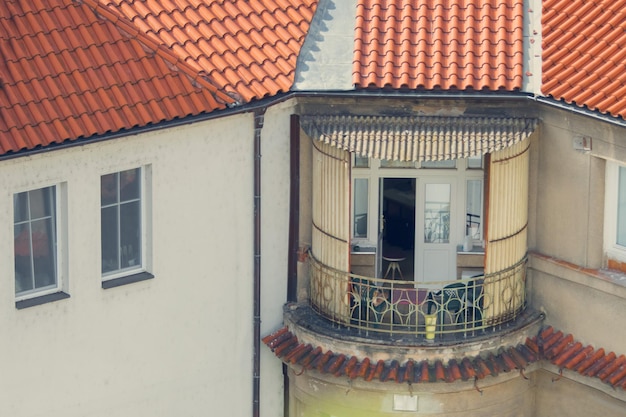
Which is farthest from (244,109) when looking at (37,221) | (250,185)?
(37,221)

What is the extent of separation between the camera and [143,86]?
Result: 33906mm

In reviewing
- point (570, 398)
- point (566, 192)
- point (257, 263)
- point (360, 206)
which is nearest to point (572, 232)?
point (566, 192)

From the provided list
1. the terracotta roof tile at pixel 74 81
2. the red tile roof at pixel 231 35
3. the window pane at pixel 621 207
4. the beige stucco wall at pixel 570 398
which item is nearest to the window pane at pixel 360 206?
the red tile roof at pixel 231 35

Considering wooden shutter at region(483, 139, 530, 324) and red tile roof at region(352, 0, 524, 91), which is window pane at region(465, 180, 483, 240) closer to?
wooden shutter at region(483, 139, 530, 324)

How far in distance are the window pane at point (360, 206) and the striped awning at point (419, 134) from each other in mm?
1423

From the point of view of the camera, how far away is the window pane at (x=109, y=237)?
3416 centimetres

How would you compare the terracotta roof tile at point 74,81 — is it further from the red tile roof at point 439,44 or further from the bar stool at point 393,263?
the bar stool at point 393,263

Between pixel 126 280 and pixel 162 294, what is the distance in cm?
85

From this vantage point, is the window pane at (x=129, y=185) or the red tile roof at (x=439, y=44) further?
the red tile roof at (x=439, y=44)

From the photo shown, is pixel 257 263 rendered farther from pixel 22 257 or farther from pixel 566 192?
pixel 566 192

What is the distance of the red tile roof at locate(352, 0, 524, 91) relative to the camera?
1390 inches

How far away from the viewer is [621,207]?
116ft

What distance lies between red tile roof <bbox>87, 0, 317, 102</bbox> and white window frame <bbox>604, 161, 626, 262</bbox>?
5381 mm

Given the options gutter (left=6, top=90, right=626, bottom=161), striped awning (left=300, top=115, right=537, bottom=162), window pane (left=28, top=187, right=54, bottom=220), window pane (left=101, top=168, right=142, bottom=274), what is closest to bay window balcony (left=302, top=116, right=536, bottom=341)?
striped awning (left=300, top=115, right=537, bottom=162)
